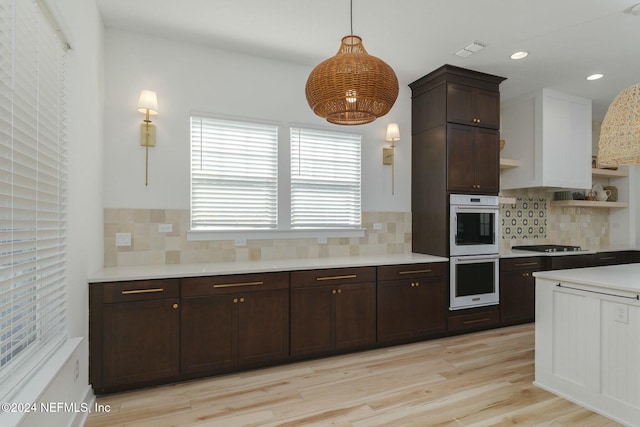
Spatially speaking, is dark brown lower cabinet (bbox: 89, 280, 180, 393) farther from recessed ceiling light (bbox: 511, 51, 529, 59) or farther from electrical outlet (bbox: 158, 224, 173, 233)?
recessed ceiling light (bbox: 511, 51, 529, 59)

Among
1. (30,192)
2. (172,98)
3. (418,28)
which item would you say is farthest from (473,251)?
(30,192)

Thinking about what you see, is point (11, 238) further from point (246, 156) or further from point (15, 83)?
point (246, 156)

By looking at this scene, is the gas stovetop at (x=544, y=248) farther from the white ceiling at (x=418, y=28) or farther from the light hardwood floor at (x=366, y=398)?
the white ceiling at (x=418, y=28)

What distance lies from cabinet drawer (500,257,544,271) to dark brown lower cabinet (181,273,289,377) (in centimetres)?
277

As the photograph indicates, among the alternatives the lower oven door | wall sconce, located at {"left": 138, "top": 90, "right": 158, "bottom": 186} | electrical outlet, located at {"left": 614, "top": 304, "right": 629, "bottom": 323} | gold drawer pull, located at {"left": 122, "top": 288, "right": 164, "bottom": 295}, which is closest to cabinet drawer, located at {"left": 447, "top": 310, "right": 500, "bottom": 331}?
the lower oven door

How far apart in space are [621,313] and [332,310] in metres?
2.10

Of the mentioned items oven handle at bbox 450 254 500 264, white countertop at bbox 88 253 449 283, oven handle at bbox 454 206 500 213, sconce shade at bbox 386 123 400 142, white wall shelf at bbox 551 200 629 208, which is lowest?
oven handle at bbox 450 254 500 264

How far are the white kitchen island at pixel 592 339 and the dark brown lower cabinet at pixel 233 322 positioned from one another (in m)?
2.08

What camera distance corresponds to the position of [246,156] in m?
3.58

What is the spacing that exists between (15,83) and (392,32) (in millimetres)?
2785

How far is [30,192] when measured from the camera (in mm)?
1629

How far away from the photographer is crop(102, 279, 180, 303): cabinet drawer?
2553mm

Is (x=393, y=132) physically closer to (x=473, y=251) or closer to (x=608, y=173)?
(x=473, y=251)

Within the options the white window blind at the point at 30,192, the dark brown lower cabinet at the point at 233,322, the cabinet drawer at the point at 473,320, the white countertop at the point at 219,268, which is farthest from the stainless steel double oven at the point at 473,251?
the white window blind at the point at 30,192
